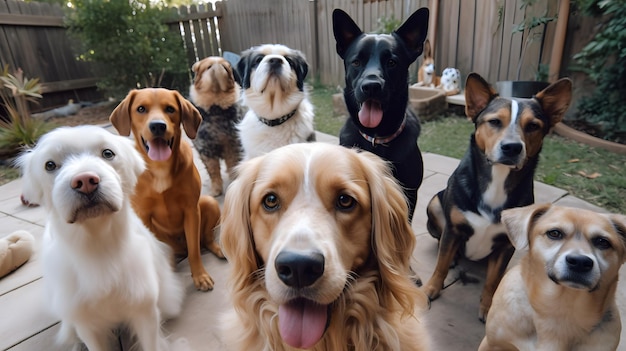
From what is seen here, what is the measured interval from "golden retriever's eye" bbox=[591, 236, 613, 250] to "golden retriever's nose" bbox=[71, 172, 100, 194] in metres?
2.22

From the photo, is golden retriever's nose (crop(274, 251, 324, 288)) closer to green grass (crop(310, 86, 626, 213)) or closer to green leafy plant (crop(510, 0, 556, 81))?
green grass (crop(310, 86, 626, 213))

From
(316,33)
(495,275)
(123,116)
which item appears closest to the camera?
(495,275)

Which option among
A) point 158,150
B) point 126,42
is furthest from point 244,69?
point 126,42

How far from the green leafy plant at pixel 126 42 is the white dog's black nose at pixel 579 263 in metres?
8.93

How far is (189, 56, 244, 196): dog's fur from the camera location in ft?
13.4

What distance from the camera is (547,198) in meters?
3.47

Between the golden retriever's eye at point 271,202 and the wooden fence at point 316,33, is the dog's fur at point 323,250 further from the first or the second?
the wooden fence at point 316,33

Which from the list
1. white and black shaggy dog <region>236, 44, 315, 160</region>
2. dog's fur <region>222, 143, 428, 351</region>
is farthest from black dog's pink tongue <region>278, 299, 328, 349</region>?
white and black shaggy dog <region>236, 44, 315, 160</region>

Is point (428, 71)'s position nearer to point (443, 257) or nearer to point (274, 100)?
point (274, 100)

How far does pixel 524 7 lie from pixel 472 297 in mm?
5523

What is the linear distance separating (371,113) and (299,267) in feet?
5.34

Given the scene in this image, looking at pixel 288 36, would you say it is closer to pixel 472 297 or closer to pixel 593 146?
pixel 593 146

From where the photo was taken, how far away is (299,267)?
47.0 inches

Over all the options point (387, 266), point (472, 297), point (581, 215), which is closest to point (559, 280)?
point (581, 215)
